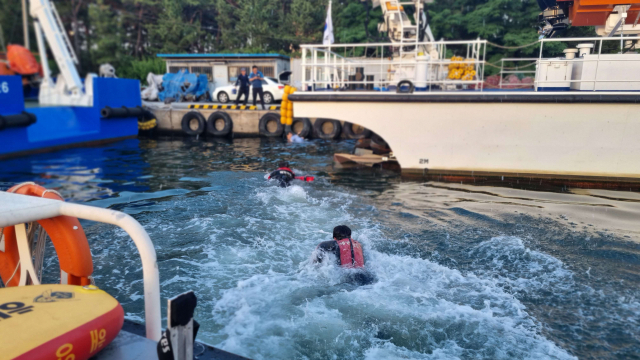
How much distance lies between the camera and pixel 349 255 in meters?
4.47

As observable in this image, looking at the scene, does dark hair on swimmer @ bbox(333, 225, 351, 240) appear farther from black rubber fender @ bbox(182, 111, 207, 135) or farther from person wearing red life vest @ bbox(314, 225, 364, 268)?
black rubber fender @ bbox(182, 111, 207, 135)

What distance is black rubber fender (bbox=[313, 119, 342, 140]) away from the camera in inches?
597

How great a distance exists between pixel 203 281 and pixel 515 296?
2.96m

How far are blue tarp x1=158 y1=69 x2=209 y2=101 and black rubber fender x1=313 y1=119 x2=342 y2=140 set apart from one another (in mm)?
9221

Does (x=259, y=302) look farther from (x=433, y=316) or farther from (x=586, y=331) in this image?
(x=586, y=331)

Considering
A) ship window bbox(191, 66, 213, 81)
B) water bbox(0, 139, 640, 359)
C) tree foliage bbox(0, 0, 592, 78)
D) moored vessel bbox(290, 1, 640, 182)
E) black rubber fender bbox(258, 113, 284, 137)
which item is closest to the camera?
water bbox(0, 139, 640, 359)

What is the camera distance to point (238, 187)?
8336 mm

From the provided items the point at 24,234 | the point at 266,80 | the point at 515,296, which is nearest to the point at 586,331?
the point at 515,296

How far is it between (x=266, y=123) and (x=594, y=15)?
10137 mm

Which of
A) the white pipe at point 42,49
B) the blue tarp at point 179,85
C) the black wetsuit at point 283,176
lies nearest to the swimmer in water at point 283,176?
the black wetsuit at point 283,176

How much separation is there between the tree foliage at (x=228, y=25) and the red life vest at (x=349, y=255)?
2362 centimetres

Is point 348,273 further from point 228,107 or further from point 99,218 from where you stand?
point 228,107

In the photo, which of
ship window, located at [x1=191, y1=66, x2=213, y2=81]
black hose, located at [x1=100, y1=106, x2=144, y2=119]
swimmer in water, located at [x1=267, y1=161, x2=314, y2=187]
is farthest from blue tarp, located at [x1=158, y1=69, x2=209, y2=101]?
swimmer in water, located at [x1=267, y1=161, x2=314, y2=187]

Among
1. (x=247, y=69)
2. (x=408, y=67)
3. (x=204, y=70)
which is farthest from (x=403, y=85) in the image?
(x=204, y=70)
